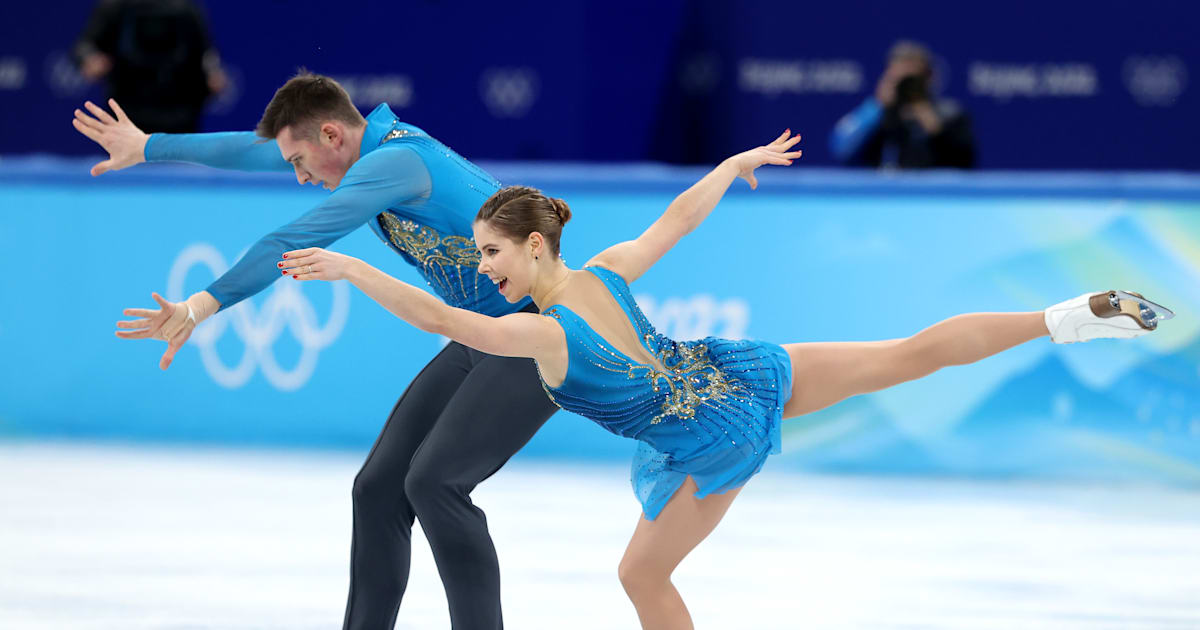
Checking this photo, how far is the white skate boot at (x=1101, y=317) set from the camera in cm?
369

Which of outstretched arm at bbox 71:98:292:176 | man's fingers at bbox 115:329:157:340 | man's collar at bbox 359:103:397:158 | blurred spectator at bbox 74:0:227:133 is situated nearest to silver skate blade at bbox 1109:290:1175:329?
man's collar at bbox 359:103:397:158

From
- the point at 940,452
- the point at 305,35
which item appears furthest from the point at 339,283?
the point at 305,35

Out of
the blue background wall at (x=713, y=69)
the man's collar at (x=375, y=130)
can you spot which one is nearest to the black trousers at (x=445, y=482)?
the man's collar at (x=375, y=130)

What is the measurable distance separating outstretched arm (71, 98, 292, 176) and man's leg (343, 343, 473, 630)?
720 mm

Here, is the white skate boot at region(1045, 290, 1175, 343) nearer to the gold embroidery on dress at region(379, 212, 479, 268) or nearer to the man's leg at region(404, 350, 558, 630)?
the man's leg at region(404, 350, 558, 630)

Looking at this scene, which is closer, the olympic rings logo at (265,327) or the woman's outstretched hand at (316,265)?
the woman's outstretched hand at (316,265)

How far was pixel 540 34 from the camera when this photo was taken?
1020cm

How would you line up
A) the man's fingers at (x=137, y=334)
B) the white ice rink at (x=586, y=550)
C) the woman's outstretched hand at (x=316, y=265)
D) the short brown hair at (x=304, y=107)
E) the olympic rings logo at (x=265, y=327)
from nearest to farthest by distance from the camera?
1. the woman's outstretched hand at (x=316, y=265)
2. the man's fingers at (x=137, y=334)
3. the short brown hair at (x=304, y=107)
4. the white ice rink at (x=586, y=550)
5. the olympic rings logo at (x=265, y=327)

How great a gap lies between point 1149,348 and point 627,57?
15.2 ft

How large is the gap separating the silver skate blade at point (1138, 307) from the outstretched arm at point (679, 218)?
31.7 inches

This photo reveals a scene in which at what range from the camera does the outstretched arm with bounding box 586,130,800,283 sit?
147 inches

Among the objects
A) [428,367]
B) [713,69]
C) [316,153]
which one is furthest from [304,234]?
[713,69]

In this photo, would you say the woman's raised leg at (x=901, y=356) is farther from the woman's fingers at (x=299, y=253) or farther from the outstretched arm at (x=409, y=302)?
the woman's fingers at (x=299, y=253)

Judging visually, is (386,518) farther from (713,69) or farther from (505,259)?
(713,69)
